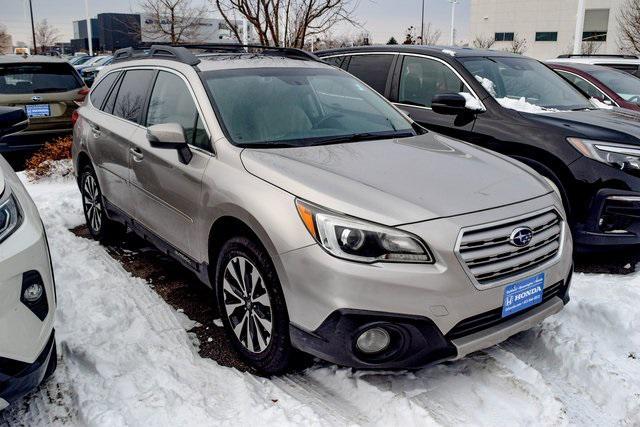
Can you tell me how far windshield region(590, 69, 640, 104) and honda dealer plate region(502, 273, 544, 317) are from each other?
5754 millimetres

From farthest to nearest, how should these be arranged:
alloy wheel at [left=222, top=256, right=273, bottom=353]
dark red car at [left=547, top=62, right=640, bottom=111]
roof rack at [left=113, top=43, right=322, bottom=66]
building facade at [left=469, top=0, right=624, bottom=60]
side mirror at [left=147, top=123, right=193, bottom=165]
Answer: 1. building facade at [left=469, top=0, right=624, bottom=60]
2. dark red car at [left=547, top=62, right=640, bottom=111]
3. roof rack at [left=113, top=43, right=322, bottom=66]
4. side mirror at [left=147, top=123, right=193, bottom=165]
5. alloy wheel at [left=222, top=256, right=273, bottom=353]

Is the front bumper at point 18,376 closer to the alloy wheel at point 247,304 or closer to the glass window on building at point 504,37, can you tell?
the alloy wheel at point 247,304

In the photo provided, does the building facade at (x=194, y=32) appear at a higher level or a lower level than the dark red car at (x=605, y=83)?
higher

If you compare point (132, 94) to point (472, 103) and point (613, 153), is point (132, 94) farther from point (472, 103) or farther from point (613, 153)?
point (613, 153)

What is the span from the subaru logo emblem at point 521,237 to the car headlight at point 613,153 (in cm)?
196

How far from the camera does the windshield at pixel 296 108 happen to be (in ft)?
11.4

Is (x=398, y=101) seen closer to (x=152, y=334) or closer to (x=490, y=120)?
(x=490, y=120)

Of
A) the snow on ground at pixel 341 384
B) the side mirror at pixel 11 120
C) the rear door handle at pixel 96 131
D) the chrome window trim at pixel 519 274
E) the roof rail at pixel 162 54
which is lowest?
the snow on ground at pixel 341 384

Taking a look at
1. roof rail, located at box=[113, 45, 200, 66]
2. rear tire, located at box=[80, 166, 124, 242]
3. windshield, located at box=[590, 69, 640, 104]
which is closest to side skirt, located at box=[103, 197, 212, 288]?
rear tire, located at box=[80, 166, 124, 242]

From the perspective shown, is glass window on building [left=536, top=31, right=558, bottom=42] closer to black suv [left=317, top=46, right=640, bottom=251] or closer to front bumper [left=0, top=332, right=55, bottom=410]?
black suv [left=317, top=46, right=640, bottom=251]

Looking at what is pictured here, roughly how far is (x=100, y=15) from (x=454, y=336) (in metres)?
88.2

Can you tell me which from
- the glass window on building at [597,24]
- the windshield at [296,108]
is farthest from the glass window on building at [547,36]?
the windshield at [296,108]

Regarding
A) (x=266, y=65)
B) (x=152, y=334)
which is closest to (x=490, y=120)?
(x=266, y=65)

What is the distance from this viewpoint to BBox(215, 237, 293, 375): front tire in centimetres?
280
